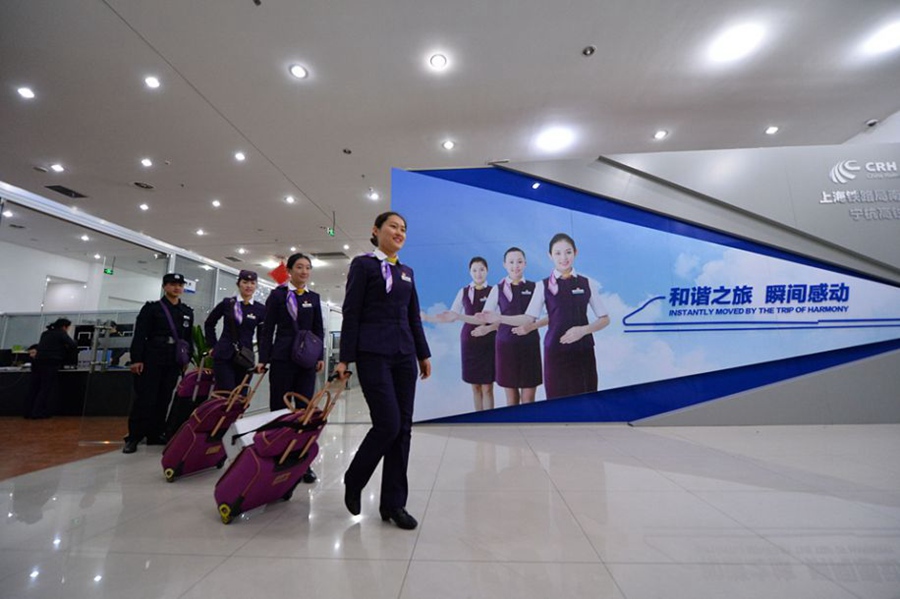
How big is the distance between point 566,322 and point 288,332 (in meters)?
3.10

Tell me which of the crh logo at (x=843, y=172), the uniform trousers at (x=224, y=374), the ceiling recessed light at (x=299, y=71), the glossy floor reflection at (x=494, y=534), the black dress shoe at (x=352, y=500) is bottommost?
the glossy floor reflection at (x=494, y=534)

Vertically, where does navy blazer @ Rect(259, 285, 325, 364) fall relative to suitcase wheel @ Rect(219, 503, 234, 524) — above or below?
above

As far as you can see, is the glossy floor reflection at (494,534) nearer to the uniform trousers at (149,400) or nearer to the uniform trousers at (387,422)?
the uniform trousers at (387,422)

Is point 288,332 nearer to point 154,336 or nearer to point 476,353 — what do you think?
point 154,336

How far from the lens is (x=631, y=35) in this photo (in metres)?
3.70

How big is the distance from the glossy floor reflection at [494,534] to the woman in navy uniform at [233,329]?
2.60 feet

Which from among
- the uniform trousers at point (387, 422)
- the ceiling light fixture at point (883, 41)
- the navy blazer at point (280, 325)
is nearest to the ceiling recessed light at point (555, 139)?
the ceiling light fixture at point (883, 41)

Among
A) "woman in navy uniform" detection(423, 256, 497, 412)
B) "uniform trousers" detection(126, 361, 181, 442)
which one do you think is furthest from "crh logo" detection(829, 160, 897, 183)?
"uniform trousers" detection(126, 361, 181, 442)

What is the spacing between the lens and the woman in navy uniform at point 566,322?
4176mm

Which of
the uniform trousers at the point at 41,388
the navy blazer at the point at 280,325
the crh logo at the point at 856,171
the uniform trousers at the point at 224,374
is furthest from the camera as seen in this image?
the uniform trousers at the point at 41,388

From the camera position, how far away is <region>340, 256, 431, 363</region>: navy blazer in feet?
5.62

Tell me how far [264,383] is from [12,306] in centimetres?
1092

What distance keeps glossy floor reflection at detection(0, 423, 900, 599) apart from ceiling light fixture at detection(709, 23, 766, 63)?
4.17 meters

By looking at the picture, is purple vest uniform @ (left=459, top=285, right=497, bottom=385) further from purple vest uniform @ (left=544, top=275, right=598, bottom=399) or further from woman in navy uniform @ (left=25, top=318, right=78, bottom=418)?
woman in navy uniform @ (left=25, top=318, right=78, bottom=418)
